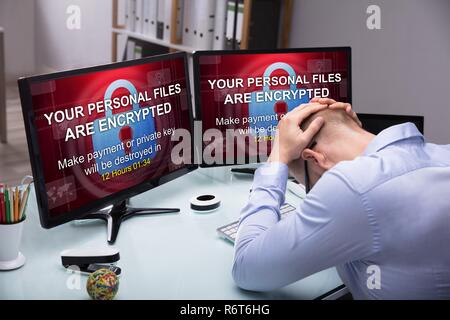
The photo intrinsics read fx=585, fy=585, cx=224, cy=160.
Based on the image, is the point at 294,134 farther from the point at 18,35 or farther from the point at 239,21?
the point at 18,35

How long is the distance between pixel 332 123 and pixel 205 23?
81.9 inches

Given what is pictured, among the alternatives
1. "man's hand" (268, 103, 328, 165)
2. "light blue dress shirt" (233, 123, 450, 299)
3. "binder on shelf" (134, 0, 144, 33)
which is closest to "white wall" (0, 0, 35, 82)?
"binder on shelf" (134, 0, 144, 33)

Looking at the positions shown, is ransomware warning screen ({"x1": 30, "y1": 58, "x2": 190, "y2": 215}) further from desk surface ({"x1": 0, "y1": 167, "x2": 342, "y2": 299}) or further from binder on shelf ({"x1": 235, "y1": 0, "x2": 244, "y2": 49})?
binder on shelf ({"x1": 235, "y1": 0, "x2": 244, "y2": 49})

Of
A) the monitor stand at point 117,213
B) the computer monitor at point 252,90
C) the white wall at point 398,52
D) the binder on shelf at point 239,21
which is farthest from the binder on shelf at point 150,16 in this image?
the monitor stand at point 117,213

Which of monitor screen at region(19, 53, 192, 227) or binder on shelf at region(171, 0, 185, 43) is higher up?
binder on shelf at region(171, 0, 185, 43)

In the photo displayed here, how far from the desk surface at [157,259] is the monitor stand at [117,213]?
17 millimetres

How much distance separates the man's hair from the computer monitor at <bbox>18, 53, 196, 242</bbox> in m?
0.49

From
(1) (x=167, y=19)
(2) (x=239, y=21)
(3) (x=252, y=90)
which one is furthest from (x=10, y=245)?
(1) (x=167, y=19)

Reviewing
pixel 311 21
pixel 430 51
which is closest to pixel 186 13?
pixel 311 21

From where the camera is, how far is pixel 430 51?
8.87 feet

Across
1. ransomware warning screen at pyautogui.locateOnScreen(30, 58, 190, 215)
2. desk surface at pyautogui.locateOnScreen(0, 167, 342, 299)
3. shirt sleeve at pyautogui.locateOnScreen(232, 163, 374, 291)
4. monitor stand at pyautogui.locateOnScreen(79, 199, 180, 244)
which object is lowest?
desk surface at pyautogui.locateOnScreen(0, 167, 342, 299)

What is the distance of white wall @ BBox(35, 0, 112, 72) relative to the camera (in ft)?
15.9

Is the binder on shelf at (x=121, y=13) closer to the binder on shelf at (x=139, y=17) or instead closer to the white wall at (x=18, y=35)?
the binder on shelf at (x=139, y=17)

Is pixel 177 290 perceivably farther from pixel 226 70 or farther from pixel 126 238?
pixel 226 70
